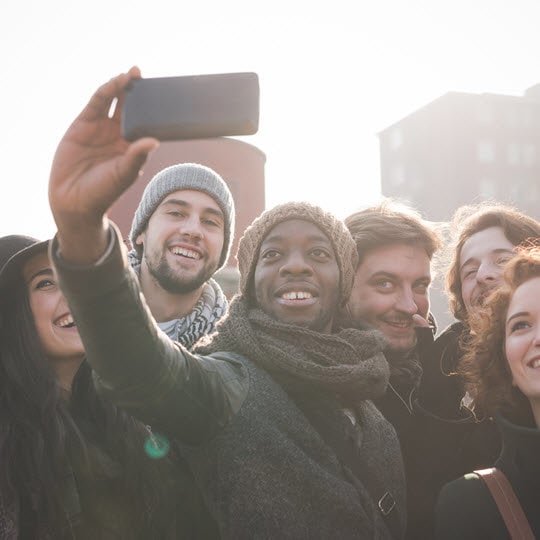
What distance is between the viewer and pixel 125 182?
1312 mm

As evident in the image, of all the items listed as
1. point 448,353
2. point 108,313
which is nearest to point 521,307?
point 448,353

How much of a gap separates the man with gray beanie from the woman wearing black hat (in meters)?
1.24

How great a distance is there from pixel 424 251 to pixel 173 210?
178 cm

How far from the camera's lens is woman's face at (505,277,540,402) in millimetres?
2281

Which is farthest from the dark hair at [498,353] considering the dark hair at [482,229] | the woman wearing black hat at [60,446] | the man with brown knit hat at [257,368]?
the woman wearing black hat at [60,446]

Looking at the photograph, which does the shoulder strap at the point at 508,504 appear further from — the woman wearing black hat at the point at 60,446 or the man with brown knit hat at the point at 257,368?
the woman wearing black hat at the point at 60,446

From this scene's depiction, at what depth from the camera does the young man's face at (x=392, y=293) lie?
3297 mm

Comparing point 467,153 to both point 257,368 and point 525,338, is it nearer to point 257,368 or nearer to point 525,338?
point 525,338

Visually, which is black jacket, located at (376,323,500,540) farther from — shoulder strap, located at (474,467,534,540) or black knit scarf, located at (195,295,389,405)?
shoulder strap, located at (474,467,534,540)

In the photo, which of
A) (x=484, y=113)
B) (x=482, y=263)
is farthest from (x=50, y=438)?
(x=484, y=113)

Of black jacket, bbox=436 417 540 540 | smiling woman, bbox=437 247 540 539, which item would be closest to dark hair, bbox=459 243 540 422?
smiling woman, bbox=437 247 540 539

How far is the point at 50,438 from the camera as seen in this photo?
2.29 metres

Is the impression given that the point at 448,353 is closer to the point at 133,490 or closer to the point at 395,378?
the point at 395,378

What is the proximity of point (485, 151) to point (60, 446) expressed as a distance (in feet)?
147
